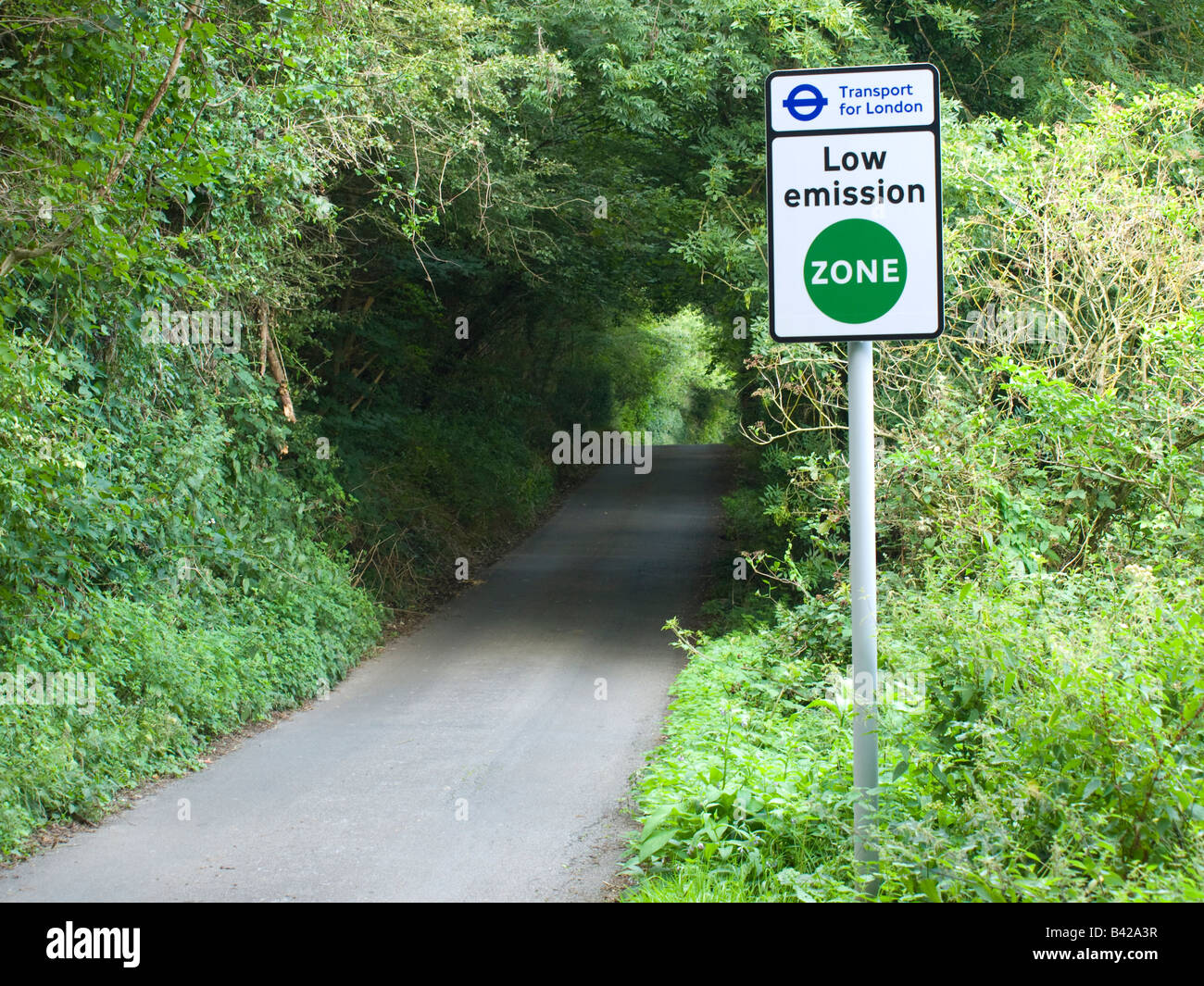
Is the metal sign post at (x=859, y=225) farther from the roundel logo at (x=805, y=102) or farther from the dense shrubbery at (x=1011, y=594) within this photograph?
the dense shrubbery at (x=1011, y=594)

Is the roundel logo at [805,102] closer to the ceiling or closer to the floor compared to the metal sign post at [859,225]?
closer to the ceiling

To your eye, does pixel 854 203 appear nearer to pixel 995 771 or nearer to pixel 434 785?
pixel 995 771

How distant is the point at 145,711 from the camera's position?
8172 mm

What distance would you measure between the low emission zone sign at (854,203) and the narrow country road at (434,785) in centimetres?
373

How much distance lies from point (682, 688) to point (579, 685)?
63.3 inches

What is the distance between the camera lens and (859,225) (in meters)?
3.47

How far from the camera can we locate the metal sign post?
3.44 m

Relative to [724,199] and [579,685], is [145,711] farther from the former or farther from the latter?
[724,199]

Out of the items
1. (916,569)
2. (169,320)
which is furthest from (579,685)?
(169,320)

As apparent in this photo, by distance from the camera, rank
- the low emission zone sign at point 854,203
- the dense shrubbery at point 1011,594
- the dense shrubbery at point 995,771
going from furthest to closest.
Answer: the dense shrubbery at point 1011,594 → the dense shrubbery at point 995,771 → the low emission zone sign at point 854,203

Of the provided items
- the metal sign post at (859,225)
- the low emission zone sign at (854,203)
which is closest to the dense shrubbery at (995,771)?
A: the metal sign post at (859,225)

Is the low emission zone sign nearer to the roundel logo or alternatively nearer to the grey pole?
the roundel logo

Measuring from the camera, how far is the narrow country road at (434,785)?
19.6 feet

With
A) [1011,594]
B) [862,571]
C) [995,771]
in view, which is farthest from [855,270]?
[1011,594]
